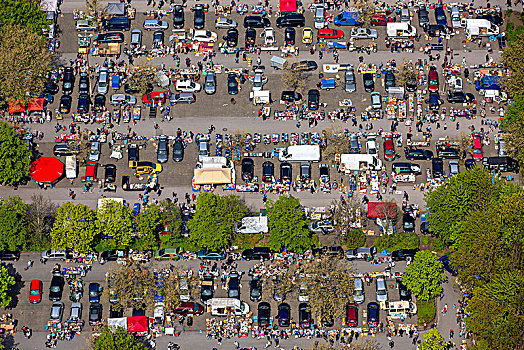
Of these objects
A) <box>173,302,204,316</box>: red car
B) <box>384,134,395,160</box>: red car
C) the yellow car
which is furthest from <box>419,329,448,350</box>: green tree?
the yellow car

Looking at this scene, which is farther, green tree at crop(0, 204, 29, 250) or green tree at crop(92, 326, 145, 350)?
green tree at crop(0, 204, 29, 250)

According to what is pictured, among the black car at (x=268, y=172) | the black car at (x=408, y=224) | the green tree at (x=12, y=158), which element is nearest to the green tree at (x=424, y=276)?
the black car at (x=408, y=224)

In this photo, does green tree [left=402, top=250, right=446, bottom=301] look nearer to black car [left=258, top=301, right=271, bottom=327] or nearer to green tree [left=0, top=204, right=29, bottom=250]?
black car [left=258, top=301, right=271, bottom=327]

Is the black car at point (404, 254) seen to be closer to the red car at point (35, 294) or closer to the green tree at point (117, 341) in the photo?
the green tree at point (117, 341)

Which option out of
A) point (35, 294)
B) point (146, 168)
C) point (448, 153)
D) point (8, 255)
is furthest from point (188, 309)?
point (448, 153)

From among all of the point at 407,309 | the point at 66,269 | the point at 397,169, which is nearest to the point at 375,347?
the point at 407,309

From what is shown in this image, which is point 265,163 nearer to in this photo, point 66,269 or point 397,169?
point 397,169
